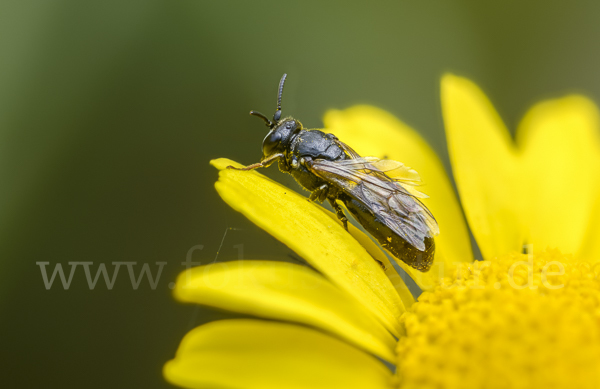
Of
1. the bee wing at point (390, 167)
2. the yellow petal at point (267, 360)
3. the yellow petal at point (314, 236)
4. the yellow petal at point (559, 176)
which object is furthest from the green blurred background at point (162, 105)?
the yellow petal at point (559, 176)

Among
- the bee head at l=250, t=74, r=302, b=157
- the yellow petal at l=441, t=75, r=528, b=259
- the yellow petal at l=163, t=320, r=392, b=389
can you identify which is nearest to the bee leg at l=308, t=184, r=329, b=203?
the bee head at l=250, t=74, r=302, b=157

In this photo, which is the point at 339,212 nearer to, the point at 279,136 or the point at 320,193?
the point at 320,193

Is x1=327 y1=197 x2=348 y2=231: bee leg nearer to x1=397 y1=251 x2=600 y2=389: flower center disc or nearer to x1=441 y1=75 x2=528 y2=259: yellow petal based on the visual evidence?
x1=397 y1=251 x2=600 y2=389: flower center disc

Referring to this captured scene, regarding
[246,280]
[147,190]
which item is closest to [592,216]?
[246,280]

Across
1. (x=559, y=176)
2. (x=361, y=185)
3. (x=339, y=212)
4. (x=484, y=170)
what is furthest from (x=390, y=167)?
(x=559, y=176)

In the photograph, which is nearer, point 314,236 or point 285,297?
point 285,297
